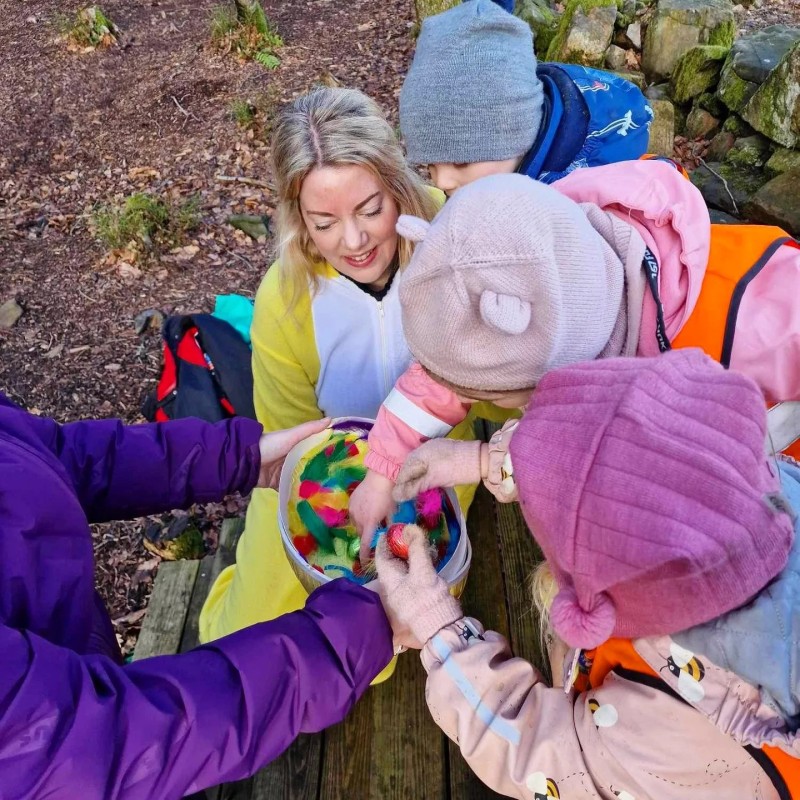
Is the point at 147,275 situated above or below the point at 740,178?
below

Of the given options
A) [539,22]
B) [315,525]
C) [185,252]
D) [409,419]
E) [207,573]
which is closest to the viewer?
[409,419]

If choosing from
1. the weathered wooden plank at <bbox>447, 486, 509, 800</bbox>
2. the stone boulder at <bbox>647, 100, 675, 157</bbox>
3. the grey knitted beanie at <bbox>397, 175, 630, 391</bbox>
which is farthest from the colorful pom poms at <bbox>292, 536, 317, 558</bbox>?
the stone boulder at <bbox>647, 100, 675, 157</bbox>

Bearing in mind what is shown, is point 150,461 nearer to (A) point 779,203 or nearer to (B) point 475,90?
(B) point 475,90

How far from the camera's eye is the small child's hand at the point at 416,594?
142 cm

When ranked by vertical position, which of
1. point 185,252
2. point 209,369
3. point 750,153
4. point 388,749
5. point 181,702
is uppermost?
point 750,153

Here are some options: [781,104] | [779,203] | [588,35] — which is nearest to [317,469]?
[779,203]

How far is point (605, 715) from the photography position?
125cm

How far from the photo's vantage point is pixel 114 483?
6.15 feet

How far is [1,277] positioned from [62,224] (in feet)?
2.46

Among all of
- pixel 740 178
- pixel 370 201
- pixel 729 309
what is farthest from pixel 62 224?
pixel 729 309

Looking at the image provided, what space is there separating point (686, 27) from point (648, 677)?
211 inches

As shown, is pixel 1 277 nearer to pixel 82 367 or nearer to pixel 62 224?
pixel 62 224

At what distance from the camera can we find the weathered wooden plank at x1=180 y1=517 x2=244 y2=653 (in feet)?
8.38

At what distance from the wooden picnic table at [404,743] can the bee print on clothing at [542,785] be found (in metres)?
0.57
